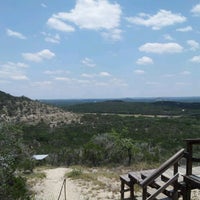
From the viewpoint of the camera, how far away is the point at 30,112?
47531 mm

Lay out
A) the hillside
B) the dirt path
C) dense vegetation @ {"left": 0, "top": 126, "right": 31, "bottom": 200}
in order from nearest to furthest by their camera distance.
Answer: dense vegetation @ {"left": 0, "top": 126, "right": 31, "bottom": 200}
the dirt path
the hillside

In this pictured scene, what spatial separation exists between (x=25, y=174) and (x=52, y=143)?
46.3 feet

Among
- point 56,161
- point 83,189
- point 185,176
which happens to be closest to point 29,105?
point 56,161

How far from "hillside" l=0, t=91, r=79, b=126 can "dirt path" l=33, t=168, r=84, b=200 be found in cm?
2687

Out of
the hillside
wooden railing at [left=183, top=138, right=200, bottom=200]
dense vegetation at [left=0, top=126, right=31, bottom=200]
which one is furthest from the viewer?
the hillside

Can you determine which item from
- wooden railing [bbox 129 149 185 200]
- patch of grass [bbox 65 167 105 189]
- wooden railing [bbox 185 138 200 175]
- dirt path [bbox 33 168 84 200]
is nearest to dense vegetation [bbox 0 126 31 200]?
dirt path [bbox 33 168 84 200]

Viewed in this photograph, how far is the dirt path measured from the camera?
11.5 metres

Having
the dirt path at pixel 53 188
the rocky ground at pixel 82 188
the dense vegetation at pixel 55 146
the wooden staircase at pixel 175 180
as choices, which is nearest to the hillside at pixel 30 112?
the dense vegetation at pixel 55 146

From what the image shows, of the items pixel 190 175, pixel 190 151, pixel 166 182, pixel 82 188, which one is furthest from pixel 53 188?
pixel 190 151

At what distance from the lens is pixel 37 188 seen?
13031 mm

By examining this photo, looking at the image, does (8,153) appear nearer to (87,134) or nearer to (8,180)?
(8,180)

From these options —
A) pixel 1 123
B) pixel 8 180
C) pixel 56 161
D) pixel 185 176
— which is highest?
pixel 1 123

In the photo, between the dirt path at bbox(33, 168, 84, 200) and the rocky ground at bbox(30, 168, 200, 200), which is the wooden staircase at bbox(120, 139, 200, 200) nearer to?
the rocky ground at bbox(30, 168, 200, 200)

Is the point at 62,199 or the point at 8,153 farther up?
the point at 8,153
